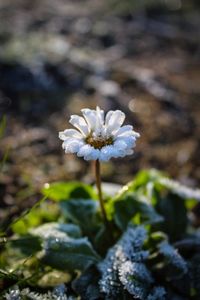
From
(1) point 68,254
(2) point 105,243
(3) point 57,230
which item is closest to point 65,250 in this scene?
(1) point 68,254

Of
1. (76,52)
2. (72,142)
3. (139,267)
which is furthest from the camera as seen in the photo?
(76,52)

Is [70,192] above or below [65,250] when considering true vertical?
above

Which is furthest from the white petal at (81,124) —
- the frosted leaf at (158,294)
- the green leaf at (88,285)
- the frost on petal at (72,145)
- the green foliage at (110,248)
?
the frosted leaf at (158,294)

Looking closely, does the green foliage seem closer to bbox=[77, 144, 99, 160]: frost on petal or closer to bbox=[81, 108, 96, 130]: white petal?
bbox=[77, 144, 99, 160]: frost on petal

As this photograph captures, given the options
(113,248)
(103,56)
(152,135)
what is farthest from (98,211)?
(103,56)

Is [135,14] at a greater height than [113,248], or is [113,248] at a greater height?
[135,14]

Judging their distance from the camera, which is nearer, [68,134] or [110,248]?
[68,134]

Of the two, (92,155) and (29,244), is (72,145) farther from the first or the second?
(29,244)

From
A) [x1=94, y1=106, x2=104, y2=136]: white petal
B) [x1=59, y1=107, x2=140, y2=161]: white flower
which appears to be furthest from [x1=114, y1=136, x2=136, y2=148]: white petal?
[x1=94, y1=106, x2=104, y2=136]: white petal

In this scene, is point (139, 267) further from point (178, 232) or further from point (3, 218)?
point (3, 218)
